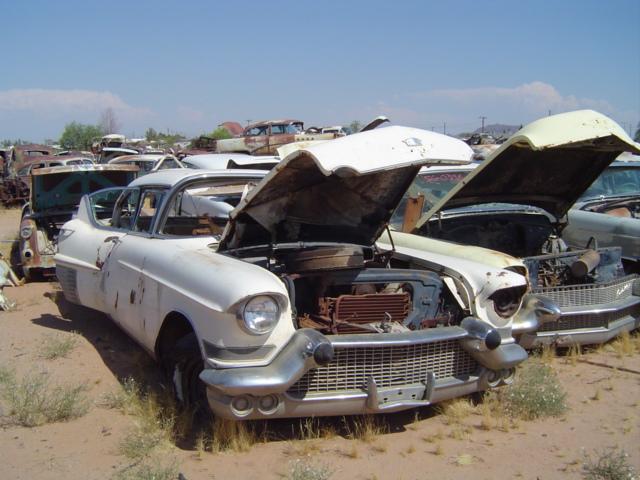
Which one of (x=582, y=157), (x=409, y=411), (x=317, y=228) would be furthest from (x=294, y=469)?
(x=582, y=157)

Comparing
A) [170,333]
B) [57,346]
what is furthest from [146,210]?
[170,333]

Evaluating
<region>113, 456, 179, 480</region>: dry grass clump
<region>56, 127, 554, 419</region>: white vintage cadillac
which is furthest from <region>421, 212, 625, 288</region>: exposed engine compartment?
<region>113, 456, 179, 480</region>: dry grass clump

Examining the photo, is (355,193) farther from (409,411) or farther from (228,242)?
(409,411)

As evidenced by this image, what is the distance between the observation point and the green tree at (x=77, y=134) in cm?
4831

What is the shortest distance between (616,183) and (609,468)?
17.8 feet

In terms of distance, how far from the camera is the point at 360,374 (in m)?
3.50

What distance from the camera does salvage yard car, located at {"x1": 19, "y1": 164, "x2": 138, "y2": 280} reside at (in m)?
7.92

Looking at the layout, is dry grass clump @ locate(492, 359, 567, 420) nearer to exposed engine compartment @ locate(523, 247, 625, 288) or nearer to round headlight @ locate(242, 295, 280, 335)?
exposed engine compartment @ locate(523, 247, 625, 288)

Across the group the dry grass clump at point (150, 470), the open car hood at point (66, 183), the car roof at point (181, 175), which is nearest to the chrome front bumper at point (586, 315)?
the car roof at point (181, 175)

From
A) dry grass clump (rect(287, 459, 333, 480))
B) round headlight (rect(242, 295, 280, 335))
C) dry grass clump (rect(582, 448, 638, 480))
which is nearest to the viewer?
dry grass clump (rect(287, 459, 333, 480))

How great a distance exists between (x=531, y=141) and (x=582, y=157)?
3.84 feet

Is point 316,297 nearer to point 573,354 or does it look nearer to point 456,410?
point 456,410

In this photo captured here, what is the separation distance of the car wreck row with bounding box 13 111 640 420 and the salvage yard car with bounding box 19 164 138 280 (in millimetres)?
2379

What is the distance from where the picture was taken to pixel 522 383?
430 centimetres
